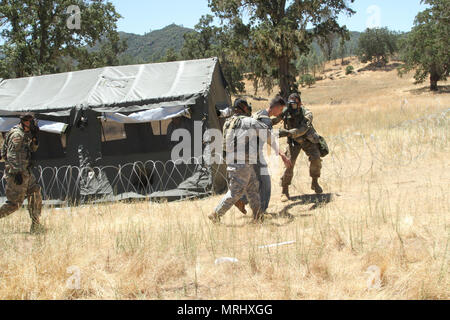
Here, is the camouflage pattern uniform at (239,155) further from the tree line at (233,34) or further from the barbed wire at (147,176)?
the tree line at (233,34)

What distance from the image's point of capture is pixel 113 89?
29.7ft

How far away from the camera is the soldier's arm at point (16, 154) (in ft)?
18.5

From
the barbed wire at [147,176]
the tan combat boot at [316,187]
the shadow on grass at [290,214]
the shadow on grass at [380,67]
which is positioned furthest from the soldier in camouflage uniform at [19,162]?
the shadow on grass at [380,67]

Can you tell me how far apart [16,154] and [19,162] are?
4.6 inches

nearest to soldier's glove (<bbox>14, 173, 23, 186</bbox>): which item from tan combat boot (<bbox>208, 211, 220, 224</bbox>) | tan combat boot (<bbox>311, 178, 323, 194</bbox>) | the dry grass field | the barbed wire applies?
the dry grass field

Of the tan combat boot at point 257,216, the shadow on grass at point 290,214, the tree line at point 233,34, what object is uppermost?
the tree line at point 233,34

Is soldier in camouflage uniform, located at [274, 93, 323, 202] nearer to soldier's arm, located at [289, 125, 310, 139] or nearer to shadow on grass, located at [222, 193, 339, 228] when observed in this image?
soldier's arm, located at [289, 125, 310, 139]

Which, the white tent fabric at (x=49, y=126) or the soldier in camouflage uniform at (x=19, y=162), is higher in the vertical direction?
the white tent fabric at (x=49, y=126)

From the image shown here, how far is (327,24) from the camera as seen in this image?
20422 mm

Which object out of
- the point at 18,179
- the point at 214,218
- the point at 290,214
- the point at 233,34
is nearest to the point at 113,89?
the point at 18,179

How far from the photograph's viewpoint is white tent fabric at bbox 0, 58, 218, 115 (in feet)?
27.7

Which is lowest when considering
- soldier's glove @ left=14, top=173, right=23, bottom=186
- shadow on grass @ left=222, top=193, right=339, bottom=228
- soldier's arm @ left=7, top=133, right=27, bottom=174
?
shadow on grass @ left=222, top=193, right=339, bottom=228

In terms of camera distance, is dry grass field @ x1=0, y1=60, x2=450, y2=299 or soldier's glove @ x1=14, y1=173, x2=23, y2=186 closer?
dry grass field @ x1=0, y1=60, x2=450, y2=299

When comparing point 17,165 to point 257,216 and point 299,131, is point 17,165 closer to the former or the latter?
point 257,216
